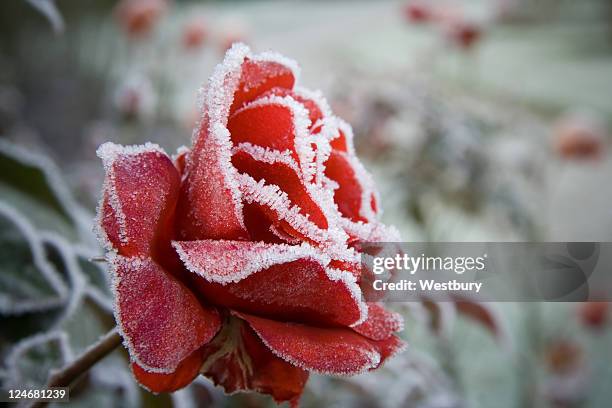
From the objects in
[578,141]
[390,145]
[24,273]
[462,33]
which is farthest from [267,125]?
[578,141]

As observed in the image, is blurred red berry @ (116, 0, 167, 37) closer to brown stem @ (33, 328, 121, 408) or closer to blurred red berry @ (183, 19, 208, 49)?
blurred red berry @ (183, 19, 208, 49)

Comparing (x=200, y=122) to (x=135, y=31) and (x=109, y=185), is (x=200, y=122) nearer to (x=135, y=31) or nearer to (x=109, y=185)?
(x=109, y=185)

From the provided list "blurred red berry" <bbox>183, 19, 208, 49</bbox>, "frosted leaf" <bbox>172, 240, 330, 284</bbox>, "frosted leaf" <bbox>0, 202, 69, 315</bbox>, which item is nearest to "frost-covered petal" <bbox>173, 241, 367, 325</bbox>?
"frosted leaf" <bbox>172, 240, 330, 284</bbox>

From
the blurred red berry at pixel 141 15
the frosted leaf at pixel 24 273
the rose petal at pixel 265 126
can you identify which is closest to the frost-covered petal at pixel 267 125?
the rose petal at pixel 265 126

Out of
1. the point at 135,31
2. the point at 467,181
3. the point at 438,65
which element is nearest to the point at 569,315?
the point at 467,181

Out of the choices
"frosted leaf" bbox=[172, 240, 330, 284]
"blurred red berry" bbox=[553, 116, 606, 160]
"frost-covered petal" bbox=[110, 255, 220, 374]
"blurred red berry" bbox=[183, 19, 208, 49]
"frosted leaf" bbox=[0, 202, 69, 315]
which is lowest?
"blurred red berry" bbox=[553, 116, 606, 160]

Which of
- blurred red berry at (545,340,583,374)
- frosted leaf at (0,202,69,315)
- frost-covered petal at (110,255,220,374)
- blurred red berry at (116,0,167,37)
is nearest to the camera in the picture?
frost-covered petal at (110,255,220,374)

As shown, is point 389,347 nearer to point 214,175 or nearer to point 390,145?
point 214,175
